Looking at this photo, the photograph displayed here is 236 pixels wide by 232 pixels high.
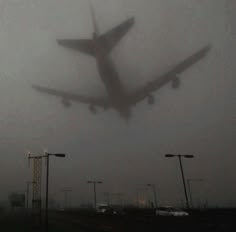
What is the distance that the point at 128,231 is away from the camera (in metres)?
27.4

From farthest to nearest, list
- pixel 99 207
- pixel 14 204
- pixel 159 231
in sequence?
pixel 14 204, pixel 99 207, pixel 159 231

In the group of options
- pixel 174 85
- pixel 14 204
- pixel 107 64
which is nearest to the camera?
pixel 174 85

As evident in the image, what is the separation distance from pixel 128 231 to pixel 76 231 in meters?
6.56

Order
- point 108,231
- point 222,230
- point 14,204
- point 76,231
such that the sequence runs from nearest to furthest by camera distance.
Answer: point 222,230, point 108,231, point 76,231, point 14,204

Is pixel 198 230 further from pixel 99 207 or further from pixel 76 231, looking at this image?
pixel 99 207

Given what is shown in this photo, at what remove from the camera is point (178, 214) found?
165 ft

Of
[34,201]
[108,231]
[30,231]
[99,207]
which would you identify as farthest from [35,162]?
[99,207]

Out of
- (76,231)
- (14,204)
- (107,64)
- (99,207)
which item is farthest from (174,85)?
(14,204)

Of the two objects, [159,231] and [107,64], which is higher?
[107,64]

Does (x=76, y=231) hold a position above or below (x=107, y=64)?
below

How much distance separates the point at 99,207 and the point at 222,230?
64.5 m

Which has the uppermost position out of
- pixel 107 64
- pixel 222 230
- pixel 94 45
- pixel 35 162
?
pixel 94 45

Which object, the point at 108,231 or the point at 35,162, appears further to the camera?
the point at 35,162

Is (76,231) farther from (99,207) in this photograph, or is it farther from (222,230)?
(99,207)
